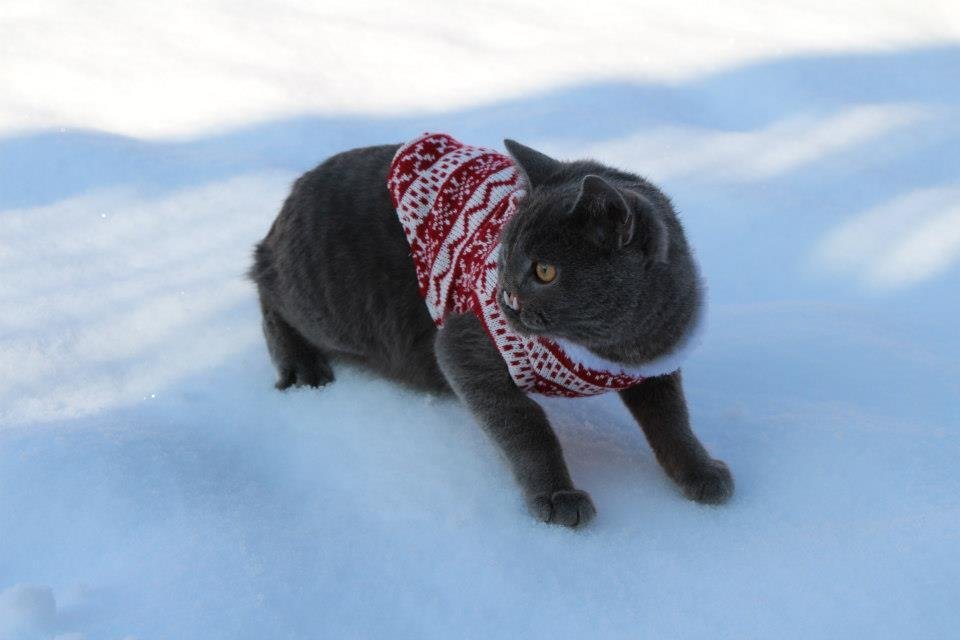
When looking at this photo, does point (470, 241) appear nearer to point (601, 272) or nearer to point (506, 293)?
point (506, 293)

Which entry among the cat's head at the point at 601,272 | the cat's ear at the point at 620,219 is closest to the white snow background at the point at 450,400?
the cat's head at the point at 601,272

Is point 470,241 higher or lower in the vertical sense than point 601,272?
lower

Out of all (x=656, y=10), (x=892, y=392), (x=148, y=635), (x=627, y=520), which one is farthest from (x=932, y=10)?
(x=148, y=635)

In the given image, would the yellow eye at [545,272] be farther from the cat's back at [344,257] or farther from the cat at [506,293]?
the cat's back at [344,257]

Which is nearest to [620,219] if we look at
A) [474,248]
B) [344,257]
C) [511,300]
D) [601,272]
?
[601,272]

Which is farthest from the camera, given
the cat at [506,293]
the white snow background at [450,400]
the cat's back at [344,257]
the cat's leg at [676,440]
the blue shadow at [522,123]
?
the blue shadow at [522,123]

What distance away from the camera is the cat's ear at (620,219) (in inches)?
55.8

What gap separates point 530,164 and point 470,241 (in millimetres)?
219

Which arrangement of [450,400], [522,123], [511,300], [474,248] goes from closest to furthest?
[511,300], [474,248], [450,400], [522,123]

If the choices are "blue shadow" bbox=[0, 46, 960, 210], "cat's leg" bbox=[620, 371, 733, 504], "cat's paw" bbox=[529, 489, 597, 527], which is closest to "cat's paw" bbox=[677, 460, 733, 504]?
"cat's leg" bbox=[620, 371, 733, 504]

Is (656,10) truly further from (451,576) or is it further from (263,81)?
(451,576)

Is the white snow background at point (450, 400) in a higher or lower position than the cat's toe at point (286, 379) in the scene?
higher

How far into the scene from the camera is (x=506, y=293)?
5.22ft

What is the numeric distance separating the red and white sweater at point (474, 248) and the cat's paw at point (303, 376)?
347 mm
